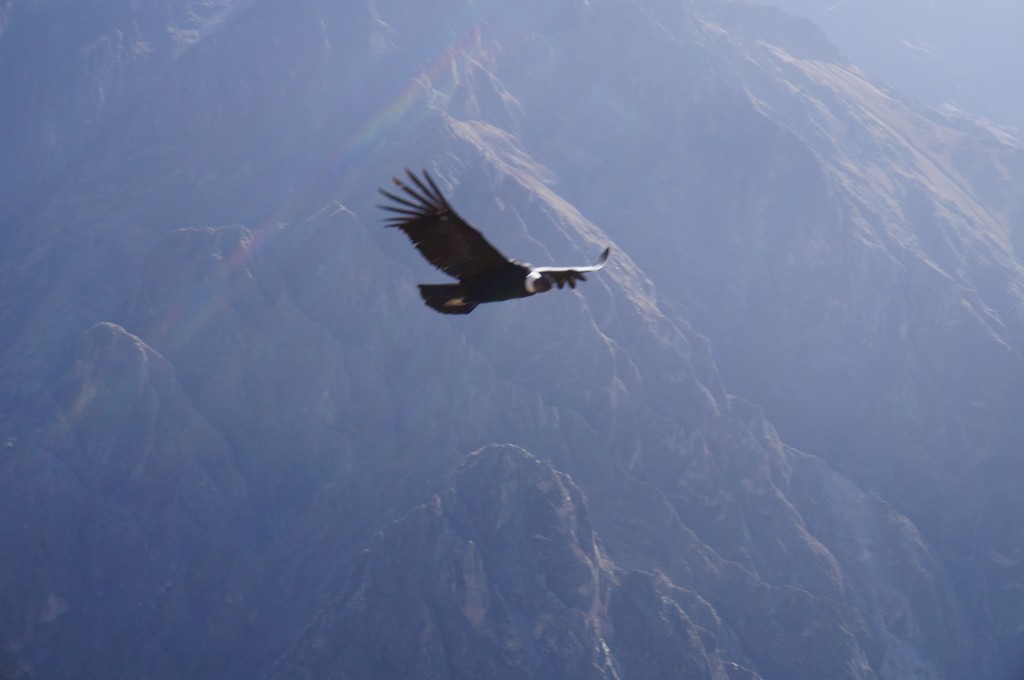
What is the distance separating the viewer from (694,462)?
99812 mm

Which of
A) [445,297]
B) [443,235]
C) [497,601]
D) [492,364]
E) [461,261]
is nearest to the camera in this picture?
[443,235]

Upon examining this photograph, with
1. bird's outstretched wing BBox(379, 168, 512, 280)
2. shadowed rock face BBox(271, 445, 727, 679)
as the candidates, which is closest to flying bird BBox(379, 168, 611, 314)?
bird's outstretched wing BBox(379, 168, 512, 280)

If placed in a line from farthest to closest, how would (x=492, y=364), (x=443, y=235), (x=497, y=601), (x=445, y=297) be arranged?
(x=492, y=364) < (x=497, y=601) < (x=445, y=297) < (x=443, y=235)

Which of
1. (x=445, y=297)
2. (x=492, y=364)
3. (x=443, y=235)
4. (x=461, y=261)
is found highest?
(x=443, y=235)

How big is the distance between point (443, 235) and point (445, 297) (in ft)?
3.87

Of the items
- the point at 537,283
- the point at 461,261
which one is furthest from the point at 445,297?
the point at 537,283

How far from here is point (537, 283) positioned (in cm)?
1566

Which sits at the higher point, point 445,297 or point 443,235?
point 443,235

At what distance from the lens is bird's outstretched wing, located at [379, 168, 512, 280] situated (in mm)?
15234

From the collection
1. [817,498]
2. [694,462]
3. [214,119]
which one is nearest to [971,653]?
[817,498]

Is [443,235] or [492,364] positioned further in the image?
[492,364]

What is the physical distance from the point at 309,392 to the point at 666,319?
1366 inches

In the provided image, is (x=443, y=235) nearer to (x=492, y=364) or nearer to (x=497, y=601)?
(x=497, y=601)

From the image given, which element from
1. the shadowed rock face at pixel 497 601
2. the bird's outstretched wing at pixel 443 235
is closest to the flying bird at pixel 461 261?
the bird's outstretched wing at pixel 443 235
